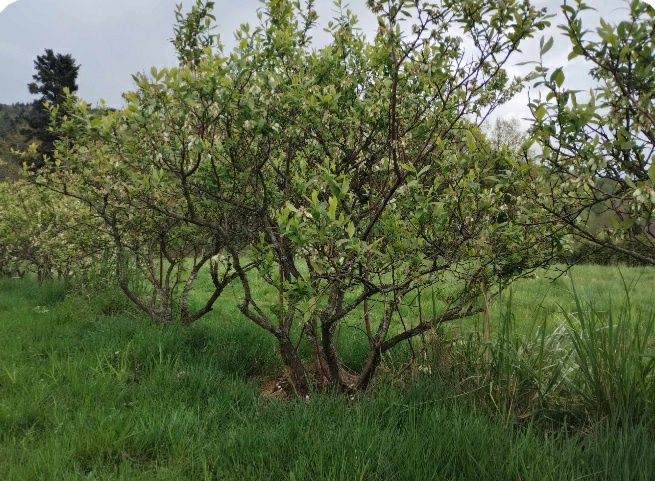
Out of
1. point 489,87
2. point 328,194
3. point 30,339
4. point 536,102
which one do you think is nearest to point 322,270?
point 328,194

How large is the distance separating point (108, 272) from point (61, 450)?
5.10 m

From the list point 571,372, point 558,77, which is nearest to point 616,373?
point 571,372

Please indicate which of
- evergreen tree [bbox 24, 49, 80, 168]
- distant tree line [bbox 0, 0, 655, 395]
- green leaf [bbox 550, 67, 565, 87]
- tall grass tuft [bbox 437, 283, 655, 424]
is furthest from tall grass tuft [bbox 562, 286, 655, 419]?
evergreen tree [bbox 24, 49, 80, 168]

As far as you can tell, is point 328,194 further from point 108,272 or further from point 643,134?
point 108,272

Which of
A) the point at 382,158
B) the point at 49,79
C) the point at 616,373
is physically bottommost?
the point at 616,373

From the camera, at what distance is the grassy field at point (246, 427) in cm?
262

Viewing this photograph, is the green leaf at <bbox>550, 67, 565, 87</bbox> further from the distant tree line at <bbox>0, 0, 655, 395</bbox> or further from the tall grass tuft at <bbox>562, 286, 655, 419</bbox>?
the tall grass tuft at <bbox>562, 286, 655, 419</bbox>

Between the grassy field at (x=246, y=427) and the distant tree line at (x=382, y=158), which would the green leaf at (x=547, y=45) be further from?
the grassy field at (x=246, y=427)

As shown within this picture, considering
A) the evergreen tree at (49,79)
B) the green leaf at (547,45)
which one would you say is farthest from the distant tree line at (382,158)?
the evergreen tree at (49,79)

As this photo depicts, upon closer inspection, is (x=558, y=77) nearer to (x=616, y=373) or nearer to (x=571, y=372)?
(x=616, y=373)

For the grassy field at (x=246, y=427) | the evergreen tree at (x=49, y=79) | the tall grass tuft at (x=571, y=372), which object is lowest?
the grassy field at (x=246, y=427)

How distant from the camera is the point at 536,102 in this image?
2434 mm

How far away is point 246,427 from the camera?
329cm

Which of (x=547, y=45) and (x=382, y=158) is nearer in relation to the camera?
(x=547, y=45)
